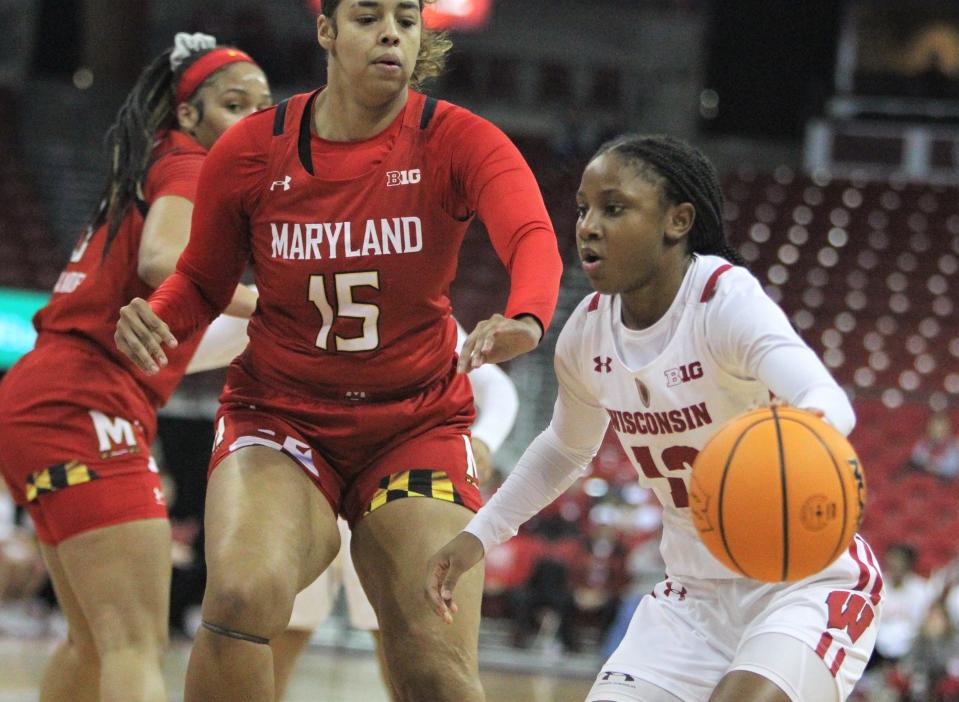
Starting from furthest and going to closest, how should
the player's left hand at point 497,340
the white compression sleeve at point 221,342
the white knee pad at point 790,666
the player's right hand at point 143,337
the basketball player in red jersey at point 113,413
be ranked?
the white compression sleeve at point 221,342, the basketball player in red jersey at point 113,413, the player's right hand at point 143,337, the white knee pad at point 790,666, the player's left hand at point 497,340

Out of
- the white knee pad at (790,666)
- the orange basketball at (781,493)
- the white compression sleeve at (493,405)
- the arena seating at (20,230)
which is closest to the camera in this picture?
the orange basketball at (781,493)

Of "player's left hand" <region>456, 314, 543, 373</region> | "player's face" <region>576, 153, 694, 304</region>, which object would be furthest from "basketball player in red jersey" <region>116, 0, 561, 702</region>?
"player's left hand" <region>456, 314, 543, 373</region>

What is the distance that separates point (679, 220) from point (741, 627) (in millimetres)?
959

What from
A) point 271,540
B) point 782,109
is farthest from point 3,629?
point 782,109

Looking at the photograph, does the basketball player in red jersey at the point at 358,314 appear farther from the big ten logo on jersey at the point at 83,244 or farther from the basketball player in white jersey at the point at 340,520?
the basketball player in white jersey at the point at 340,520

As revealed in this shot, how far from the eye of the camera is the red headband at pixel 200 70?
4.17 m

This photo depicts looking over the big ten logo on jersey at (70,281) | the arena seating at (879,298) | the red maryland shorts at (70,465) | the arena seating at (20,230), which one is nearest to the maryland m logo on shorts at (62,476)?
the red maryland shorts at (70,465)

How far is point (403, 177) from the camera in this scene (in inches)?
129

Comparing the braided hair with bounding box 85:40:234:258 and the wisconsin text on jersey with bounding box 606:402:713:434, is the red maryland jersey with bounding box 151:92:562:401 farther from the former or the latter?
the braided hair with bounding box 85:40:234:258

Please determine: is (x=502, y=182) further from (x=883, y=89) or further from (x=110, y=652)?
(x=883, y=89)

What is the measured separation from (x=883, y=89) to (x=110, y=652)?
664 inches

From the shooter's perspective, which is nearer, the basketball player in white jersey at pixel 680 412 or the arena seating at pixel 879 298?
the basketball player in white jersey at pixel 680 412

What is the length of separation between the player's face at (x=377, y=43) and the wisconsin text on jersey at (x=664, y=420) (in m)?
0.97

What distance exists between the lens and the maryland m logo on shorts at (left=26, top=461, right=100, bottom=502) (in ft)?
12.3
